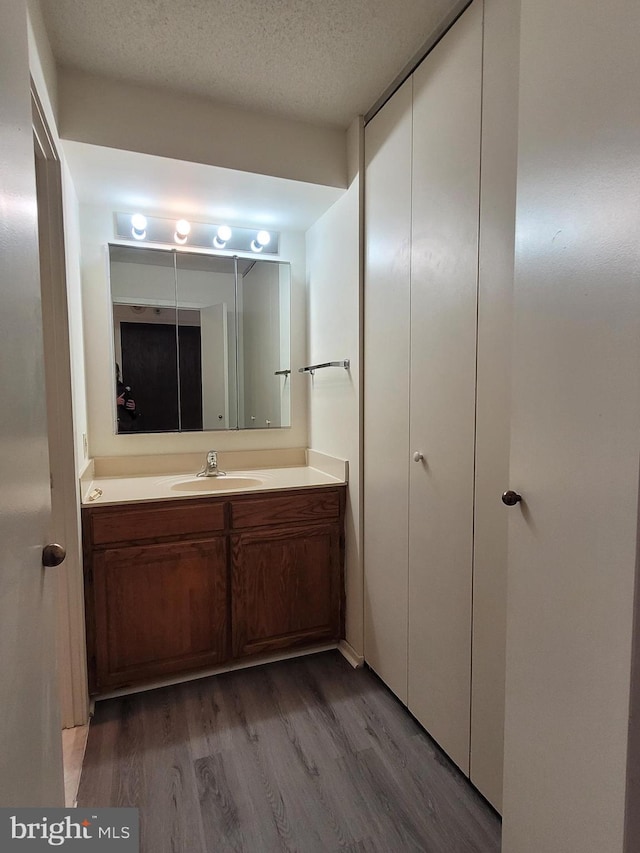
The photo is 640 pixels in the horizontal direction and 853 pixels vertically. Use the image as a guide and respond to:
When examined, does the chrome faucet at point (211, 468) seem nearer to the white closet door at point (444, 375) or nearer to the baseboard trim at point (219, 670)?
the baseboard trim at point (219, 670)

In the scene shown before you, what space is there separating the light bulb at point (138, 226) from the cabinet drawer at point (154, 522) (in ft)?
4.70

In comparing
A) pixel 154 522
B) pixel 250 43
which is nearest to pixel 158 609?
pixel 154 522

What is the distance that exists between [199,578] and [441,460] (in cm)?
123

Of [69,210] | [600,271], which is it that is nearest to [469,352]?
[600,271]

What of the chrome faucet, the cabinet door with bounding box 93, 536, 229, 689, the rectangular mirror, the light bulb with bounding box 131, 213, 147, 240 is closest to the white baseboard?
the cabinet door with bounding box 93, 536, 229, 689

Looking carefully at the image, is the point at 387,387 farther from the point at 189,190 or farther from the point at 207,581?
the point at 189,190

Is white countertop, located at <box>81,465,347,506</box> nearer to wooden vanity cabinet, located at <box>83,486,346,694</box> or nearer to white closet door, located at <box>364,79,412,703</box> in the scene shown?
wooden vanity cabinet, located at <box>83,486,346,694</box>

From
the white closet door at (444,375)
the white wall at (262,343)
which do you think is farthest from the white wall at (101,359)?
the white closet door at (444,375)

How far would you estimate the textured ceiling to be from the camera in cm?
146

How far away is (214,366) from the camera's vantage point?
2.60m

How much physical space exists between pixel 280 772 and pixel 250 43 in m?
2.52

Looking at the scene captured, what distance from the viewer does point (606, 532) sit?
85cm

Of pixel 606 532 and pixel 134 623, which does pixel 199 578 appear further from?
pixel 606 532

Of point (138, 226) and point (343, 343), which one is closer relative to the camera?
point (343, 343)
